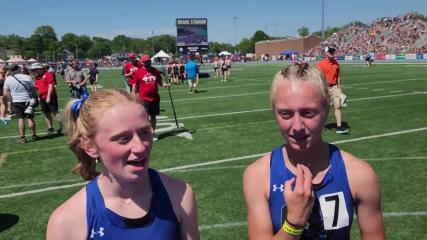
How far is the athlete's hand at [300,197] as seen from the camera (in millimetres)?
1762

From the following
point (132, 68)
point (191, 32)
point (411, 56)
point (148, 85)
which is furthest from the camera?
point (411, 56)

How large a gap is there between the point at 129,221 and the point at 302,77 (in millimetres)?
1083

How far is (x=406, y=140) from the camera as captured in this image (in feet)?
29.2

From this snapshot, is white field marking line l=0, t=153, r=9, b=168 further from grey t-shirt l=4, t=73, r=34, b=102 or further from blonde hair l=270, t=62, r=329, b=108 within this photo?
blonde hair l=270, t=62, r=329, b=108

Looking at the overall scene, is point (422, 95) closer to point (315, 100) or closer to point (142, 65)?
point (142, 65)

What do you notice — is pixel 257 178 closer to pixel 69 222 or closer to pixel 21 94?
pixel 69 222

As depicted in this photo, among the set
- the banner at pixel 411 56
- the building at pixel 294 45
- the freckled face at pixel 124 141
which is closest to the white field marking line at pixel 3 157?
the freckled face at pixel 124 141

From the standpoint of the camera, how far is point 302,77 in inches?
79.9

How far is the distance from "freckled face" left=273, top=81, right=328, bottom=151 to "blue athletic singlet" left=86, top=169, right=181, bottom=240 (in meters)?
0.70

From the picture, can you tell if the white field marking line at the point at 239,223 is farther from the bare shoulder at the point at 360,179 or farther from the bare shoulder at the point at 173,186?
the bare shoulder at the point at 360,179

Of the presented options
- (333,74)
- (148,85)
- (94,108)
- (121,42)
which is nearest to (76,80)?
(148,85)

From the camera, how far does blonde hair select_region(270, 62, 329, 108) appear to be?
2025 mm

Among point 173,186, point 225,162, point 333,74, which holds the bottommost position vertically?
point 225,162

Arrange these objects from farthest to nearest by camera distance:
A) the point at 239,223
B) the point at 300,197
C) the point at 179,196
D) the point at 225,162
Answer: the point at 225,162 → the point at 239,223 → the point at 179,196 → the point at 300,197
